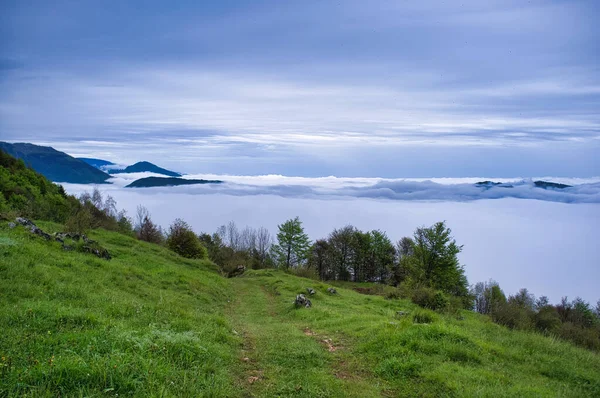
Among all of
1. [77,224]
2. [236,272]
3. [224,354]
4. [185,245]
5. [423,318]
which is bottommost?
[236,272]

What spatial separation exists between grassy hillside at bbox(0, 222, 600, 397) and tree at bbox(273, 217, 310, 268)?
62.2m

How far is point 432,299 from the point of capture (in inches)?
1027

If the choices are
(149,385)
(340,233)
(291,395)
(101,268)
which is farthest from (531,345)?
(340,233)

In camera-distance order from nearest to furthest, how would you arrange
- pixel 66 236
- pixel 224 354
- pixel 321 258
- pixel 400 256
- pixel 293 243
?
pixel 224 354 < pixel 66 236 < pixel 293 243 < pixel 400 256 < pixel 321 258

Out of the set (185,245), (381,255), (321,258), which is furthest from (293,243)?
(185,245)

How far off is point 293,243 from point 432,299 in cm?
5194

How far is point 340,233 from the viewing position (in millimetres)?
86062

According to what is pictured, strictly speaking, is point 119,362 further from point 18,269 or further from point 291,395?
point 18,269

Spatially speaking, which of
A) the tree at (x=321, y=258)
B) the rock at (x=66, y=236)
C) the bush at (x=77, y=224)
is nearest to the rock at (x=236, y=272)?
the bush at (x=77, y=224)

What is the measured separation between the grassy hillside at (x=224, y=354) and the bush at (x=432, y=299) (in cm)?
1311

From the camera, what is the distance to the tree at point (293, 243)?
76562 mm

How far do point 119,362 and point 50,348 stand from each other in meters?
1.56

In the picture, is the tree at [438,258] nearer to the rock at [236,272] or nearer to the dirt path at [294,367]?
the rock at [236,272]

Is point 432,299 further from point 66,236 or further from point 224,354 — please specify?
point 66,236
